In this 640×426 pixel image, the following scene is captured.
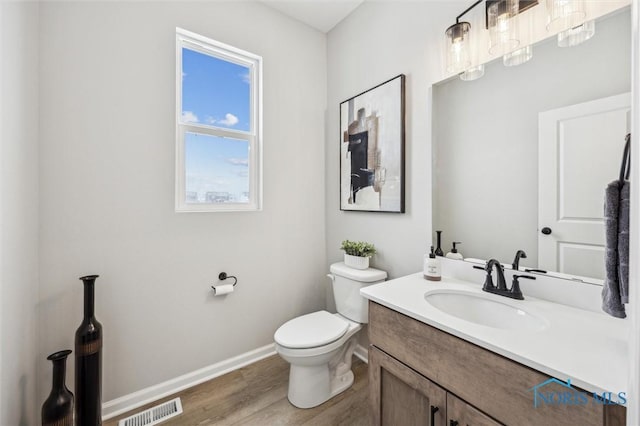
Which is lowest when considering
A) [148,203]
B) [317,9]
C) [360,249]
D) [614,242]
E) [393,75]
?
[360,249]

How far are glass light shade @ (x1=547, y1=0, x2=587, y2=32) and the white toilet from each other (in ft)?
4.76

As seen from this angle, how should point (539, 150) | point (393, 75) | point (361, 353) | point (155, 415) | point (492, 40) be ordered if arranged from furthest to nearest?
point (361, 353) < point (393, 75) < point (155, 415) < point (492, 40) < point (539, 150)

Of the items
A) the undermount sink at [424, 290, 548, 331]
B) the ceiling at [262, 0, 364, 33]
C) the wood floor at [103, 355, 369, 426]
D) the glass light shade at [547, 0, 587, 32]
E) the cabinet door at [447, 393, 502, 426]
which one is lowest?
the wood floor at [103, 355, 369, 426]

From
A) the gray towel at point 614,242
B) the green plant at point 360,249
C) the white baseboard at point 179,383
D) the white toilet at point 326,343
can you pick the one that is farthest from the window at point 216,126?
the gray towel at point 614,242

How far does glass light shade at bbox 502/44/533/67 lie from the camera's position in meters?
1.16

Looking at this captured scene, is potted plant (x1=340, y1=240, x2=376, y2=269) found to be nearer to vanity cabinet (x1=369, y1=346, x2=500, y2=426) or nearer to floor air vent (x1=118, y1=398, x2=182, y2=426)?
vanity cabinet (x1=369, y1=346, x2=500, y2=426)

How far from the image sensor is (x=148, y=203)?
63.7 inches

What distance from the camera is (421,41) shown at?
5.30 feet

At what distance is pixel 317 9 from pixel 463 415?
8.44ft

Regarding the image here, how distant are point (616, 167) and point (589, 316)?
1.74 ft

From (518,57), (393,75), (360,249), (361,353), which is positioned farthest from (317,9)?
(361,353)

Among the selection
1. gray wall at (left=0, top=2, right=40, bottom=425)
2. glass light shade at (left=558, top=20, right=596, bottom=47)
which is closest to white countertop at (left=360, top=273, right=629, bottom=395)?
glass light shade at (left=558, top=20, right=596, bottom=47)

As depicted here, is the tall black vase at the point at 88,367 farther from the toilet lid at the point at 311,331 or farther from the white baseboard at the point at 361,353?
the white baseboard at the point at 361,353

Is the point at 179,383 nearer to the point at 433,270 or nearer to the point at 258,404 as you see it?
the point at 258,404
